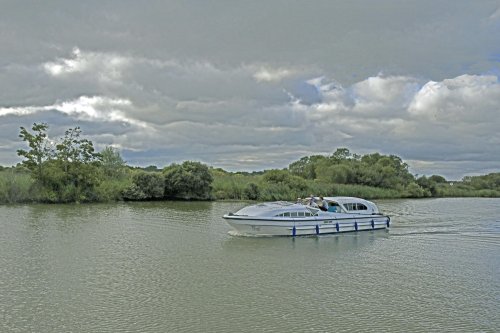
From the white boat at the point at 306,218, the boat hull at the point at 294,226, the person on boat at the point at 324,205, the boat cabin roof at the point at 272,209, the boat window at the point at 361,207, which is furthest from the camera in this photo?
the boat window at the point at 361,207

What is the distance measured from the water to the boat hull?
633 millimetres

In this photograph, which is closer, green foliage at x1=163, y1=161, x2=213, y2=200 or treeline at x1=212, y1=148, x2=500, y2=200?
green foliage at x1=163, y1=161, x2=213, y2=200

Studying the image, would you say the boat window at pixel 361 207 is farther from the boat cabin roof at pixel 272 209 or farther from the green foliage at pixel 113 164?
the green foliage at pixel 113 164

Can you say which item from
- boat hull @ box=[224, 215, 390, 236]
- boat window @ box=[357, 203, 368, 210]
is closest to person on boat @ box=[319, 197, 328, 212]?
boat hull @ box=[224, 215, 390, 236]

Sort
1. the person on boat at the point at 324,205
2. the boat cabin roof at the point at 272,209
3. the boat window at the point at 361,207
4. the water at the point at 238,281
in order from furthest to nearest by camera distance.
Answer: the boat window at the point at 361,207, the person on boat at the point at 324,205, the boat cabin roof at the point at 272,209, the water at the point at 238,281

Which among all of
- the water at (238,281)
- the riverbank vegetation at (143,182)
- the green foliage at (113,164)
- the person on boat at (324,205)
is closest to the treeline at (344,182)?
the riverbank vegetation at (143,182)

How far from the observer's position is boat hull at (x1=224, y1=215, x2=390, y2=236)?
28188 millimetres

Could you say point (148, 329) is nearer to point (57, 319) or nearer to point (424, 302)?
point (57, 319)

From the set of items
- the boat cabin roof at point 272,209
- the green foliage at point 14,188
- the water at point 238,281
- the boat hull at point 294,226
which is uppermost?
the green foliage at point 14,188

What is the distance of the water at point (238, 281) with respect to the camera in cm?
1304

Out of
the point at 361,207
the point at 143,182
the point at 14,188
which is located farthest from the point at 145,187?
the point at 361,207

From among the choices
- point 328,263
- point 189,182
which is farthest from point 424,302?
point 189,182

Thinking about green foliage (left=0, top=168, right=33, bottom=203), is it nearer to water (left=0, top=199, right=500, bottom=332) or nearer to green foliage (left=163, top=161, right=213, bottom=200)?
green foliage (left=163, top=161, right=213, bottom=200)

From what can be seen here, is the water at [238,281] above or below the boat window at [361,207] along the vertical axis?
below
